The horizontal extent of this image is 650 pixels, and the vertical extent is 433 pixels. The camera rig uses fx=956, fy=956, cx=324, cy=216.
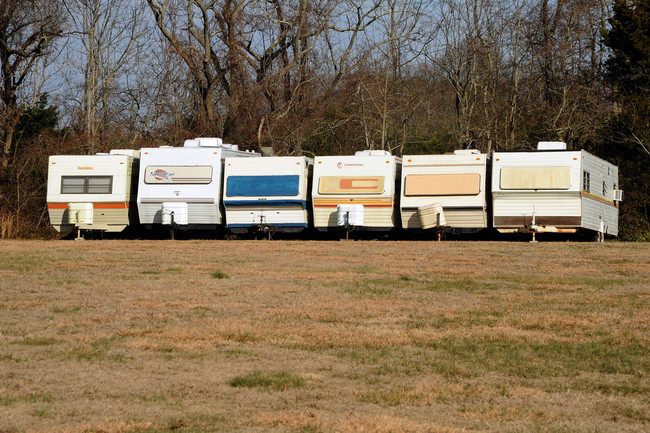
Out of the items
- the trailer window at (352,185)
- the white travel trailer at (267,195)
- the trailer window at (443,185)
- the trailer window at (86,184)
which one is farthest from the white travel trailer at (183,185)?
the trailer window at (443,185)

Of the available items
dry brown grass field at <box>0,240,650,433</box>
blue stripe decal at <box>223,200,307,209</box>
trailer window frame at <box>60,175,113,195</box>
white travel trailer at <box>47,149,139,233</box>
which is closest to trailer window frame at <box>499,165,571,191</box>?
blue stripe decal at <box>223,200,307,209</box>

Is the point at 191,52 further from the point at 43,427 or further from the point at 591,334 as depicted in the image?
the point at 43,427

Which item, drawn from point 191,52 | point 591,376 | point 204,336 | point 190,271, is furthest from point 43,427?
point 191,52

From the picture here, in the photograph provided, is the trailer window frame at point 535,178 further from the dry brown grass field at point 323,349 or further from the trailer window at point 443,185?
the dry brown grass field at point 323,349

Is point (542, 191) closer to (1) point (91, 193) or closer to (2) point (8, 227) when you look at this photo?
(1) point (91, 193)

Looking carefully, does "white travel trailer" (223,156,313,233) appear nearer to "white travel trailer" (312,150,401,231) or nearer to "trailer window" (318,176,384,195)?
"white travel trailer" (312,150,401,231)

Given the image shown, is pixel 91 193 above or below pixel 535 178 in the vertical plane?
below

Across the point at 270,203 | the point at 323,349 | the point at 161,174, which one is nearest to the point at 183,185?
the point at 161,174

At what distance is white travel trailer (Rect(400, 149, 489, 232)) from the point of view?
1009 inches

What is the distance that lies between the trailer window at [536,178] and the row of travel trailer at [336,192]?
0.03m

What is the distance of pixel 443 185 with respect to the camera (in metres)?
25.9

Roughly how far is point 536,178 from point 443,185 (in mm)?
2478

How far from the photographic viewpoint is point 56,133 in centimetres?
4044

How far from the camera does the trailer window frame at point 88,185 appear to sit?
27812 mm
